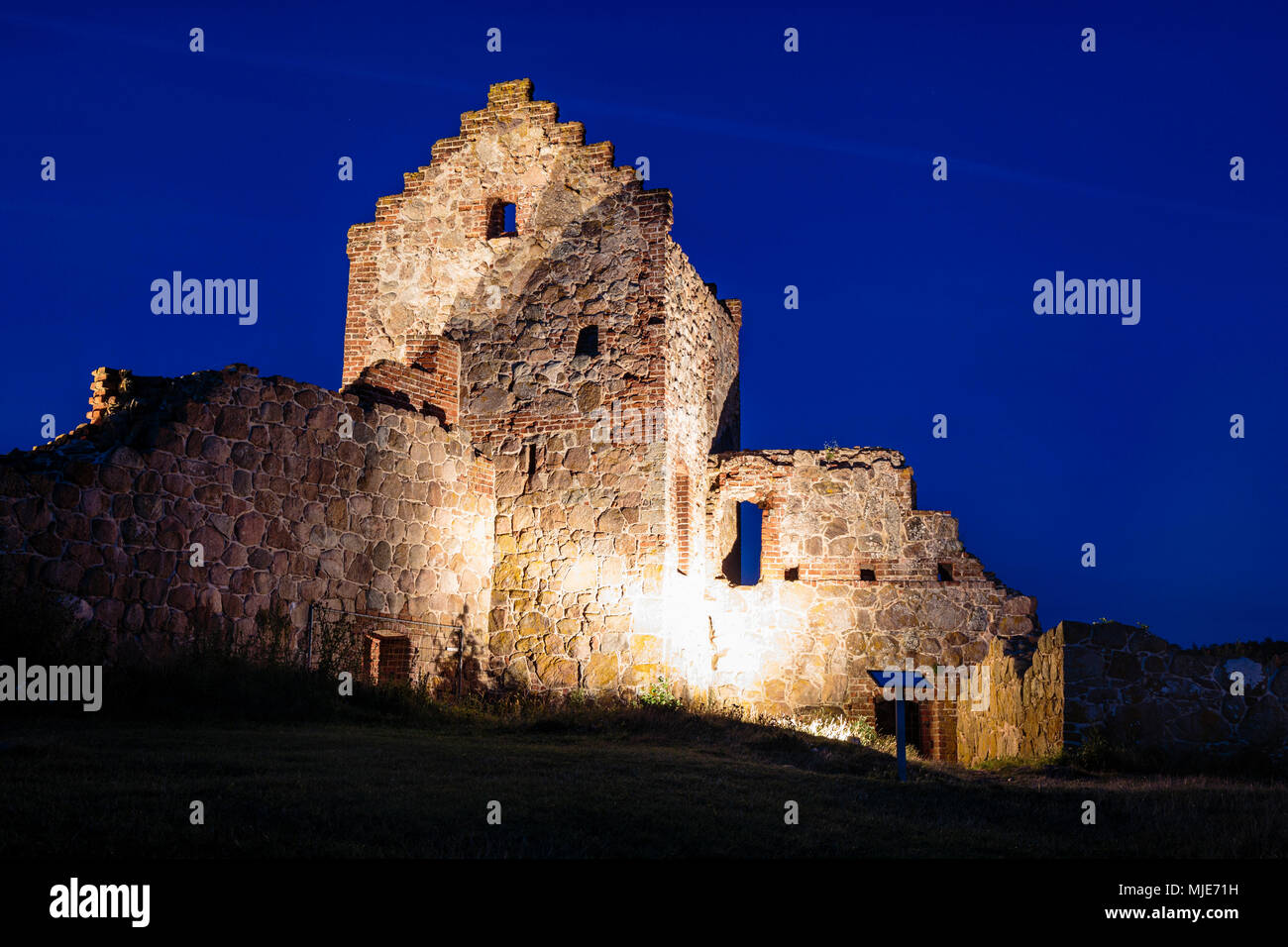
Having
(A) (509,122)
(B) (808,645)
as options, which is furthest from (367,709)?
(A) (509,122)

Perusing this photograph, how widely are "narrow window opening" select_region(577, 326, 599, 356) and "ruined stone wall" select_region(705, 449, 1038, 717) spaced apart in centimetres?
315

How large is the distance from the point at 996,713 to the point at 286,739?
9.48 metres

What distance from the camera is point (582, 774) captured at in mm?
8289

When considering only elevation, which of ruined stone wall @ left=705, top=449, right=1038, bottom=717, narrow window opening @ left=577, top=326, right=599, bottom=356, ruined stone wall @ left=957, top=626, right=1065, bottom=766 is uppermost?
narrow window opening @ left=577, top=326, right=599, bottom=356

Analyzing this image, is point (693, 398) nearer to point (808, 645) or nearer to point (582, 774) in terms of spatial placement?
point (808, 645)

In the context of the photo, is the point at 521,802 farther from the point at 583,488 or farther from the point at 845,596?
the point at 845,596

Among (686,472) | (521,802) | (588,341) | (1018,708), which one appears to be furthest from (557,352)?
(521,802)

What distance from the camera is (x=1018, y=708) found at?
45.4 feet

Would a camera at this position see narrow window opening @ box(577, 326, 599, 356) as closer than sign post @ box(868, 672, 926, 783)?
No

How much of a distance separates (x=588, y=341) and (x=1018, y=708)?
772 cm

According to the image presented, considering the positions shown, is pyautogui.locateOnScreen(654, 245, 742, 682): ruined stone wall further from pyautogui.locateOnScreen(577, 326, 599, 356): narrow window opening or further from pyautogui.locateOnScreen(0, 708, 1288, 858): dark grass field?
pyautogui.locateOnScreen(0, 708, 1288, 858): dark grass field

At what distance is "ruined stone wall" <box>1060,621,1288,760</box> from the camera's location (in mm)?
11812

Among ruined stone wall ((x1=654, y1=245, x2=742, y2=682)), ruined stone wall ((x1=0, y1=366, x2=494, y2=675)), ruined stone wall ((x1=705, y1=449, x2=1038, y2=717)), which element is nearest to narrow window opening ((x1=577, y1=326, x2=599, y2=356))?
ruined stone wall ((x1=654, y1=245, x2=742, y2=682))

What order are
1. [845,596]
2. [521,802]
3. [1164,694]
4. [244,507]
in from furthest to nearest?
[845,596]
[244,507]
[1164,694]
[521,802]
